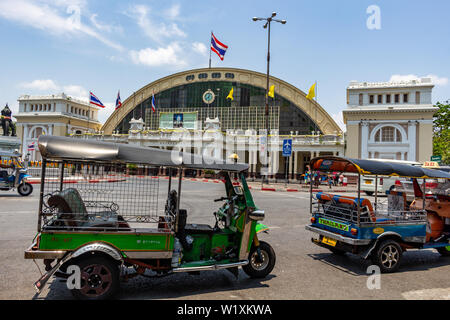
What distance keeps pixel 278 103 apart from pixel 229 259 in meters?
48.1

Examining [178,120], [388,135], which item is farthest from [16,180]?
[388,135]

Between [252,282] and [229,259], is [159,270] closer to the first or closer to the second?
[229,259]

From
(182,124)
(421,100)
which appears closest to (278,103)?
(182,124)

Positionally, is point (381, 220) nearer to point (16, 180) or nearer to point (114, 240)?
point (114, 240)

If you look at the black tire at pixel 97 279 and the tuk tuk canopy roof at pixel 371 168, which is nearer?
the black tire at pixel 97 279

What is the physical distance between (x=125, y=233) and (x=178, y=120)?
49.6 meters

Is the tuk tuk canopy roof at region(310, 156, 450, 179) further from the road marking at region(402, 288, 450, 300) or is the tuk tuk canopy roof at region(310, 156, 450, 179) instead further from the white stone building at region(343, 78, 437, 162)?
the white stone building at region(343, 78, 437, 162)

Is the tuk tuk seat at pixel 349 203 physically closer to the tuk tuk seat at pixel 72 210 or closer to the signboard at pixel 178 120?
the tuk tuk seat at pixel 72 210

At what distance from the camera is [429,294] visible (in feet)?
16.2

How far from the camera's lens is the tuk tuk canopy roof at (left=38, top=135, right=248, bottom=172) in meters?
4.16

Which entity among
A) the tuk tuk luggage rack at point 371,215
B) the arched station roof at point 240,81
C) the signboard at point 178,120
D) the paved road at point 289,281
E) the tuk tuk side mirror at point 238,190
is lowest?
the paved road at point 289,281

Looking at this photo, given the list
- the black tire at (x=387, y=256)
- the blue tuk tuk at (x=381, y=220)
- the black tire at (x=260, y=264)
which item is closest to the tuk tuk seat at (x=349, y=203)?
the blue tuk tuk at (x=381, y=220)

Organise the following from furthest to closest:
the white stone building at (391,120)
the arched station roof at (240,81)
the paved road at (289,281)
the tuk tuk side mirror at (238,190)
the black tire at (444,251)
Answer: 1. the arched station roof at (240,81)
2. the white stone building at (391,120)
3. the black tire at (444,251)
4. the tuk tuk side mirror at (238,190)
5. the paved road at (289,281)

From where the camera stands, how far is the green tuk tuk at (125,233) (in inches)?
167
